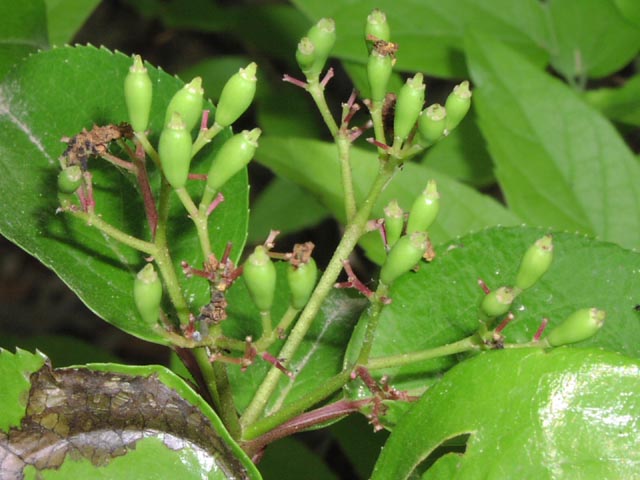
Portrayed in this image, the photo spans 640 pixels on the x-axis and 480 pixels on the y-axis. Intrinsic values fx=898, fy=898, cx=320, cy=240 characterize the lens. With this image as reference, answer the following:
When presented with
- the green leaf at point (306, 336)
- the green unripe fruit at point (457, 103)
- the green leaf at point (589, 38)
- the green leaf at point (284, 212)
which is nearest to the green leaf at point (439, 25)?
the green leaf at point (589, 38)

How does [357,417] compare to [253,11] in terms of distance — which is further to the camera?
[253,11]

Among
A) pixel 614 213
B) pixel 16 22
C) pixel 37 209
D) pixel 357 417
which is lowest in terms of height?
pixel 357 417

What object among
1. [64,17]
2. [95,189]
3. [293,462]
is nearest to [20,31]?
[95,189]

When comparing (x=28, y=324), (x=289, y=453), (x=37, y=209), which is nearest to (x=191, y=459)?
(x=37, y=209)

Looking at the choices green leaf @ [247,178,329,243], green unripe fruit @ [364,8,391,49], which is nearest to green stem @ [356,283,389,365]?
green unripe fruit @ [364,8,391,49]

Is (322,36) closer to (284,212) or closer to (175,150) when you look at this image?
(175,150)

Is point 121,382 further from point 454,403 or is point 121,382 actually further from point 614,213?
point 614,213
